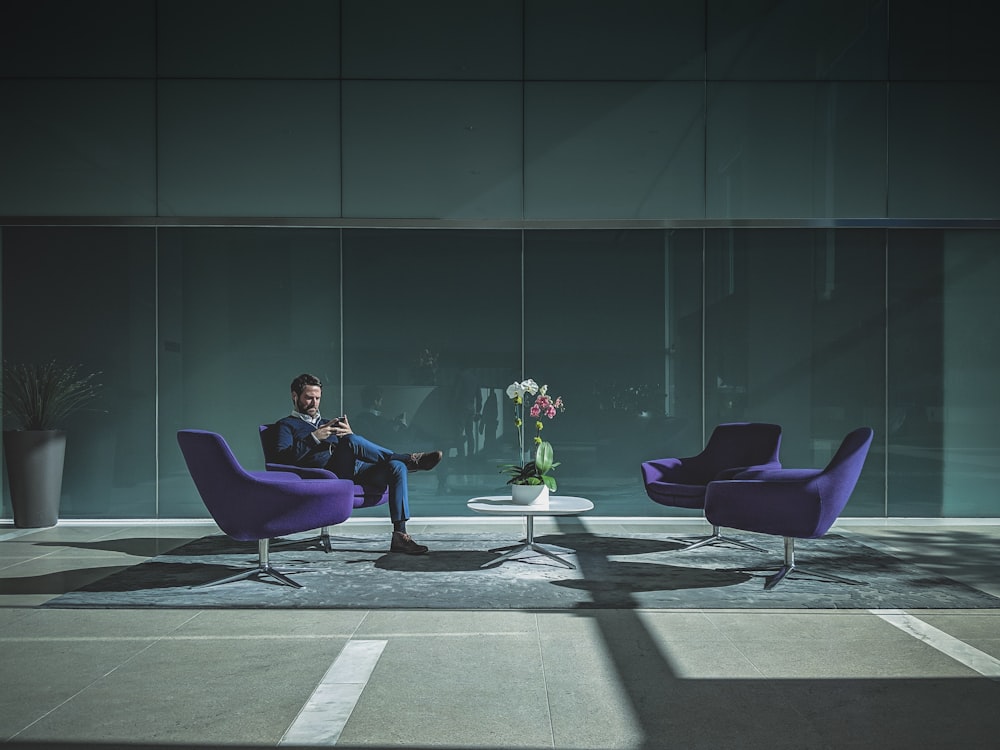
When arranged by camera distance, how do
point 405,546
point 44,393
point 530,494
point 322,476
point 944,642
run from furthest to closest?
point 44,393
point 405,546
point 322,476
point 530,494
point 944,642

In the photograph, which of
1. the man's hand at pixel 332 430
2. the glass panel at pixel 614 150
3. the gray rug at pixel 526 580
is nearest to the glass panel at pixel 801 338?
the glass panel at pixel 614 150

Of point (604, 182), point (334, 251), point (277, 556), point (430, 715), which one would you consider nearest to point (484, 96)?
point (604, 182)

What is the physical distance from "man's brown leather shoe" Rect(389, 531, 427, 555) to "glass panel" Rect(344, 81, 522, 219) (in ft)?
9.78

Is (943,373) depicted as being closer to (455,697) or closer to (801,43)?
(801,43)

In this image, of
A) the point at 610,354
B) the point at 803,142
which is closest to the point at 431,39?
the point at 610,354

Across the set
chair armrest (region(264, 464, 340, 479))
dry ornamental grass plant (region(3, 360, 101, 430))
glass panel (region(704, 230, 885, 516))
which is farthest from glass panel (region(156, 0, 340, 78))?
glass panel (region(704, 230, 885, 516))

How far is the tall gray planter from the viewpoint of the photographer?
23.0 feet

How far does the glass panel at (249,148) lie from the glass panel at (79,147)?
188 millimetres

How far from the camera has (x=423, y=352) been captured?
24.7 feet

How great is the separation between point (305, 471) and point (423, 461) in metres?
0.77

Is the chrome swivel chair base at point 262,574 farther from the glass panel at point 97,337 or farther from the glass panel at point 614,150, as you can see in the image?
the glass panel at point 614,150

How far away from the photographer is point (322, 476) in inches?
223

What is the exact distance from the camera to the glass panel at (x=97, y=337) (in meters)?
7.50

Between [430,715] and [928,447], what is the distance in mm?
6148
